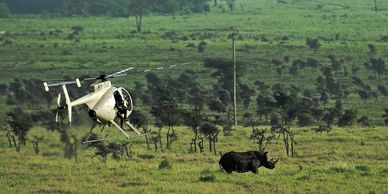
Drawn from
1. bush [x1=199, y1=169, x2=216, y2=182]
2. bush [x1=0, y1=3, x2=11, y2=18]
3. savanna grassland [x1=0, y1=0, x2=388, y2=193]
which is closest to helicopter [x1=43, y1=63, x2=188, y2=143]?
savanna grassland [x1=0, y1=0, x2=388, y2=193]

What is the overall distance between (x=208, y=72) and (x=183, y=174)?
48773mm

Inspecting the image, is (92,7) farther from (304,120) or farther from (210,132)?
(210,132)

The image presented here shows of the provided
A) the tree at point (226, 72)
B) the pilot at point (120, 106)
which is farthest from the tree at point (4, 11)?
the pilot at point (120, 106)

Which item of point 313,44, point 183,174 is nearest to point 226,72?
point 313,44

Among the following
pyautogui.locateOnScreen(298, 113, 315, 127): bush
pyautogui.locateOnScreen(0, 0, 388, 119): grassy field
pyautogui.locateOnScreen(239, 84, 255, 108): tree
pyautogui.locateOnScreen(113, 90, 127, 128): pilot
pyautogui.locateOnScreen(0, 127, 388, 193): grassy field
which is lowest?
pyautogui.locateOnScreen(0, 0, 388, 119): grassy field

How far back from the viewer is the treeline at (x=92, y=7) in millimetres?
133375

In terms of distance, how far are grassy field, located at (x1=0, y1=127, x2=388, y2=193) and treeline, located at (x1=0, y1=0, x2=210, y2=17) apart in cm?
10033

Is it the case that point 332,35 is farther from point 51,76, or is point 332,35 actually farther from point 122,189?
point 122,189

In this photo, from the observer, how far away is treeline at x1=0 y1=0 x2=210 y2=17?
5251 inches

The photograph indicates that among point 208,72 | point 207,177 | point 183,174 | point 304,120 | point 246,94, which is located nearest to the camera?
point 207,177

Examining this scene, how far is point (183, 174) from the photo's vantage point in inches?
1010

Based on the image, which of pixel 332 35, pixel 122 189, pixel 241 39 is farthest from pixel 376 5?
pixel 122 189

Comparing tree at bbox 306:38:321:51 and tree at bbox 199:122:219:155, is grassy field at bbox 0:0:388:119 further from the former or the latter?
tree at bbox 199:122:219:155

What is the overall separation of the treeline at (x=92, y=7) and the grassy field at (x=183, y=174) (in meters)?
100
